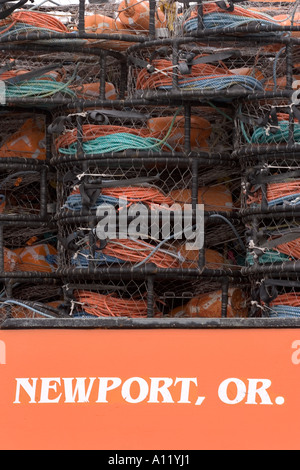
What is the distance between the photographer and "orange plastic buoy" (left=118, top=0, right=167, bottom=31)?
25.5 feet

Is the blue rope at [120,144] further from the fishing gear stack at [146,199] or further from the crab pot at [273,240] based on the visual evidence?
the crab pot at [273,240]

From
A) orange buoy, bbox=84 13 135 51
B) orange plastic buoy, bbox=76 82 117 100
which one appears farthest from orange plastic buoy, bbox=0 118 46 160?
orange buoy, bbox=84 13 135 51

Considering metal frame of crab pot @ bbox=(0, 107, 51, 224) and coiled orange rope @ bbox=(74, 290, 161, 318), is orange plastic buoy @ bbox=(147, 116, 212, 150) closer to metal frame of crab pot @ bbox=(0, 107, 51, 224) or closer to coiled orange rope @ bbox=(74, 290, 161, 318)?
metal frame of crab pot @ bbox=(0, 107, 51, 224)

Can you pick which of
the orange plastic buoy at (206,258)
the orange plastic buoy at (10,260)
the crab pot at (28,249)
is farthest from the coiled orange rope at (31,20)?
the orange plastic buoy at (206,258)

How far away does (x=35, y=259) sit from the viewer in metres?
8.38

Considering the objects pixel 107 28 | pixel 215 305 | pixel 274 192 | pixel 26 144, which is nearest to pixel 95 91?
pixel 107 28

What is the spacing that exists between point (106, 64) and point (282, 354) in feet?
12.3

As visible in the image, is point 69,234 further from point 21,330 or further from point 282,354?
point 282,354

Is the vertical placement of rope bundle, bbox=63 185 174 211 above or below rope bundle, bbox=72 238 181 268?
above

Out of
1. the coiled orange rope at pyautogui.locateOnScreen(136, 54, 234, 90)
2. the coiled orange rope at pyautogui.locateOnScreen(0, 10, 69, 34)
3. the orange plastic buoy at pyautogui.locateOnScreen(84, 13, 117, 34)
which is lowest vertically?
the coiled orange rope at pyautogui.locateOnScreen(136, 54, 234, 90)

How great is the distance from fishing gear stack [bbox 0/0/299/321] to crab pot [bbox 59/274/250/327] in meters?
0.01


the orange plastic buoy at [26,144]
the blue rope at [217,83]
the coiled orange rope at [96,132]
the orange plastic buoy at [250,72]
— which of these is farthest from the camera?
the orange plastic buoy at [26,144]

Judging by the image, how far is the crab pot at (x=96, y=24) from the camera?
7547mm

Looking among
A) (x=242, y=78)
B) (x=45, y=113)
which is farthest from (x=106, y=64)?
(x=242, y=78)
